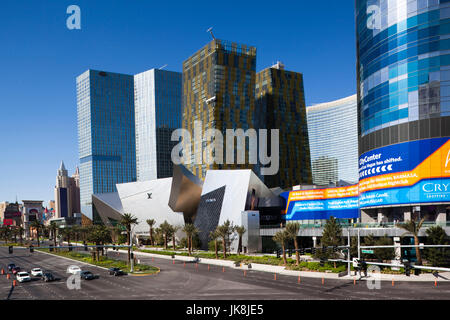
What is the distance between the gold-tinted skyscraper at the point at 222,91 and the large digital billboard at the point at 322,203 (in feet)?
210

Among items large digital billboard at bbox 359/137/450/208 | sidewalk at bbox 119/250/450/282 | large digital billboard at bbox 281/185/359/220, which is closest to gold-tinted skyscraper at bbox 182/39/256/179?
large digital billboard at bbox 281/185/359/220

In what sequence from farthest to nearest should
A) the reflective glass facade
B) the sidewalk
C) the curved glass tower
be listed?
the reflective glass facade
the curved glass tower
the sidewalk

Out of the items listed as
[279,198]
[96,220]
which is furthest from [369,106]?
[96,220]

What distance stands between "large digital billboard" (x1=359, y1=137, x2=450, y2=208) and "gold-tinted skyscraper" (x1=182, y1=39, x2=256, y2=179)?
3555 inches

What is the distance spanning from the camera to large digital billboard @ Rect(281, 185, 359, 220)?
87750 millimetres

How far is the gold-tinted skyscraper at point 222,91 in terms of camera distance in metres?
164

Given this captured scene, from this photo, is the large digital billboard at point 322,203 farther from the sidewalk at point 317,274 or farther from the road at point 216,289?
the road at point 216,289

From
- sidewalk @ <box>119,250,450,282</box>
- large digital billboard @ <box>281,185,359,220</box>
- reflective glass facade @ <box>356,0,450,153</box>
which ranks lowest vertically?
sidewalk @ <box>119,250,450,282</box>

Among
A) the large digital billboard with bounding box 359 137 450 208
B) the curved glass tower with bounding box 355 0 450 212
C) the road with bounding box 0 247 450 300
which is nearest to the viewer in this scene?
the road with bounding box 0 247 450 300

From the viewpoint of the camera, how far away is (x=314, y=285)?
162 ft

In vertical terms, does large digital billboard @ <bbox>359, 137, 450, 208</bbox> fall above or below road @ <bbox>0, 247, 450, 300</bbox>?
above

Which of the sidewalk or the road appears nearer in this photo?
the road

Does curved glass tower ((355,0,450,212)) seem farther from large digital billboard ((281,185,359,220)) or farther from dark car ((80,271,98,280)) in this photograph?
dark car ((80,271,98,280))

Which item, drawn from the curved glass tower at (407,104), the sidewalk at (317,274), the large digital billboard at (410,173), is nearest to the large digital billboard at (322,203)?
the curved glass tower at (407,104)
